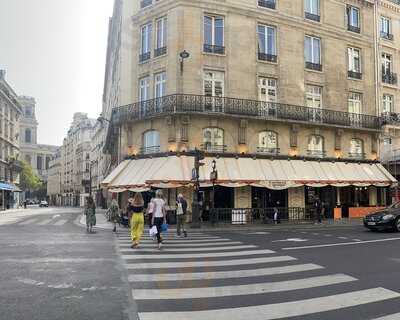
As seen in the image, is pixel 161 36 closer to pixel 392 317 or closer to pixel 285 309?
pixel 285 309

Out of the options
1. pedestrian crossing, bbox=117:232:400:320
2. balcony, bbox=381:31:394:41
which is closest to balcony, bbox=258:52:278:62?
balcony, bbox=381:31:394:41

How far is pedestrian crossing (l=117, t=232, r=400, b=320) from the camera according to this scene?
228 inches

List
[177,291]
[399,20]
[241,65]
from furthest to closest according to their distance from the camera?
1. [399,20]
2. [241,65]
3. [177,291]

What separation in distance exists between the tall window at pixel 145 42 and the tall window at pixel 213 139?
19.7 ft

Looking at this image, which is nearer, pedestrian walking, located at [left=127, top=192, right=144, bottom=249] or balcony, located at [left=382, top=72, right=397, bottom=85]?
pedestrian walking, located at [left=127, top=192, right=144, bottom=249]

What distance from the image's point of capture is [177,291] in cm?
690

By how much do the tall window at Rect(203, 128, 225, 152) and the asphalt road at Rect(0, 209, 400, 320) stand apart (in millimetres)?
13058

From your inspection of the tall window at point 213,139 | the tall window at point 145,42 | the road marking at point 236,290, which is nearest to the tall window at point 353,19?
the tall window at point 213,139

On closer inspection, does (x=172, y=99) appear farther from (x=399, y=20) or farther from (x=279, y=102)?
(x=399, y=20)

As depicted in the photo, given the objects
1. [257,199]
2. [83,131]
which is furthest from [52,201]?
[257,199]

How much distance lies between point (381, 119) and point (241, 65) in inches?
457

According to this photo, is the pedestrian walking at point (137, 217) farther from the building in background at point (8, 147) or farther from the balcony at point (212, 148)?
the building in background at point (8, 147)

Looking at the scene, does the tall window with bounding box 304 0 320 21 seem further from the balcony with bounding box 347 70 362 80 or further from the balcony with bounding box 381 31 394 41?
the balcony with bounding box 381 31 394 41

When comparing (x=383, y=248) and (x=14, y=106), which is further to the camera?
(x=14, y=106)
